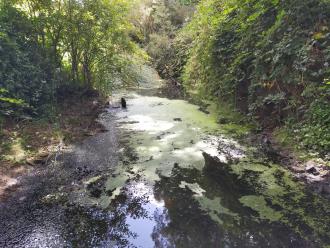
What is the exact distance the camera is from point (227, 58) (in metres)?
9.37

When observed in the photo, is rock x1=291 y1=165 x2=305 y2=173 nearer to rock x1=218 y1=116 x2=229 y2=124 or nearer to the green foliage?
rock x1=218 y1=116 x2=229 y2=124

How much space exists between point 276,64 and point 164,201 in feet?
12.7

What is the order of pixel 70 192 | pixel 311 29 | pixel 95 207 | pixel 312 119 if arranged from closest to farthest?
1. pixel 95 207
2. pixel 70 192
3. pixel 312 119
4. pixel 311 29

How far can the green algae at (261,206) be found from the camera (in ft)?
12.7

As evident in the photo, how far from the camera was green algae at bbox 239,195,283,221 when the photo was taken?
3.88 metres

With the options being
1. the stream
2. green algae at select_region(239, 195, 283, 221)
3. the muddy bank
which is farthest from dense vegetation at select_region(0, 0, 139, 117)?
green algae at select_region(239, 195, 283, 221)

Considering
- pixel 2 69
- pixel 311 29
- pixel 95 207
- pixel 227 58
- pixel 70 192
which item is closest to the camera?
pixel 95 207

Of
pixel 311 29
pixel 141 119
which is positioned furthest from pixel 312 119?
pixel 141 119

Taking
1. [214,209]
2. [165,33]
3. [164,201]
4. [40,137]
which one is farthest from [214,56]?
[165,33]

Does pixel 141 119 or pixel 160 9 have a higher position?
pixel 160 9

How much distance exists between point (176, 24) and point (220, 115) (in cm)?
1278

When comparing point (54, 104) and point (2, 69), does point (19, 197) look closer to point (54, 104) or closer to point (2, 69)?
point (2, 69)

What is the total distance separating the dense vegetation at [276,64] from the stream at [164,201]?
3.29 feet

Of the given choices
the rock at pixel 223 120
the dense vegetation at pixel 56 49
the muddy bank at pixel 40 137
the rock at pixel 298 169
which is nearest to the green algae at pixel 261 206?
the rock at pixel 298 169
